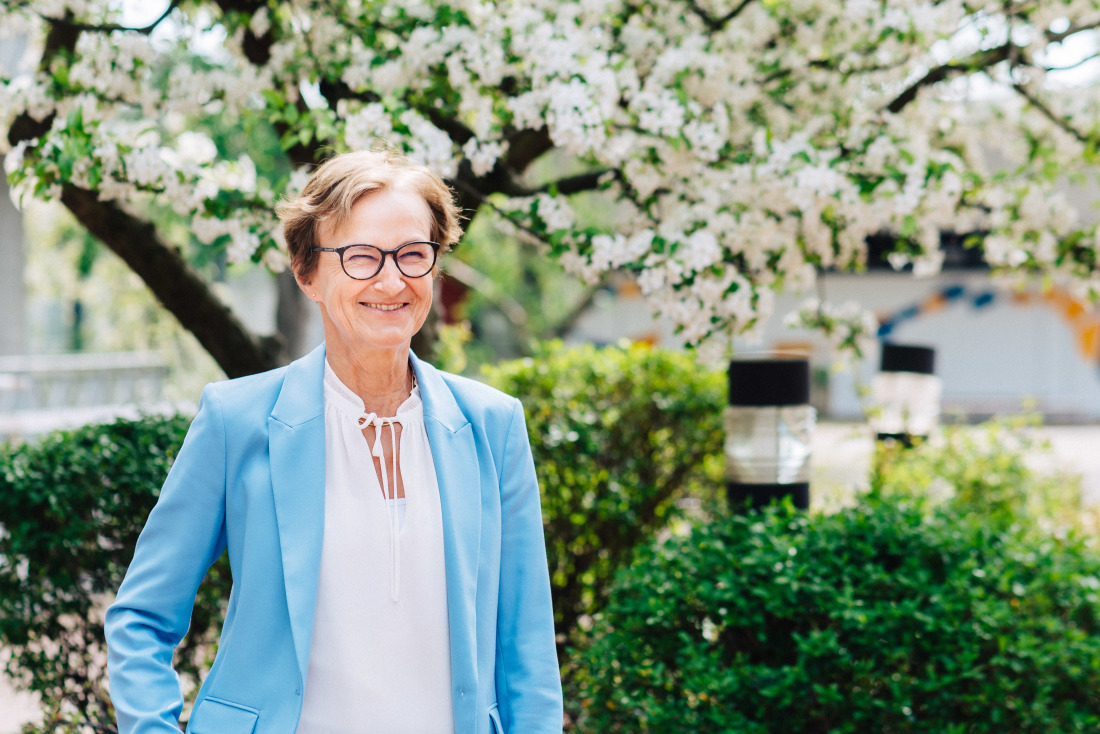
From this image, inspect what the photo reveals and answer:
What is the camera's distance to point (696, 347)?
144 inches

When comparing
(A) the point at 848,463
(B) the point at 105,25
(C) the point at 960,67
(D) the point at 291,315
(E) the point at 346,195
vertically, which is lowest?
(A) the point at 848,463

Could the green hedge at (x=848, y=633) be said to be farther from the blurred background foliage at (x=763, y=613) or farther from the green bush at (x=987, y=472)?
the green bush at (x=987, y=472)

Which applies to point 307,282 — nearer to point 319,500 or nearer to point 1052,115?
point 319,500

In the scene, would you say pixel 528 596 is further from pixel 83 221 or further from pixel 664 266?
pixel 83 221

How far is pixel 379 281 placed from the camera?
1.78 metres

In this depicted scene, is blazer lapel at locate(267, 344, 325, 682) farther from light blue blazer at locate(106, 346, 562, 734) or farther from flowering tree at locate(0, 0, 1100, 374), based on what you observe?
flowering tree at locate(0, 0, 1100, 374)

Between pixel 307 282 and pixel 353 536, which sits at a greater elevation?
pixel 307 282

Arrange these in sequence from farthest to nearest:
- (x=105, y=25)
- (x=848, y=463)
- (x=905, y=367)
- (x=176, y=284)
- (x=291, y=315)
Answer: (x=848, y=463), (x=905, y=367), (x=291, y=315), (x=176, y=284), (x=105, y=25)

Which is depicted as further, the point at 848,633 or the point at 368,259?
the point at 848,633

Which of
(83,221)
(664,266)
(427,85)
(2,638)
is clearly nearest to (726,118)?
(664,266)

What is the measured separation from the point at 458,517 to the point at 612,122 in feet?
7.29

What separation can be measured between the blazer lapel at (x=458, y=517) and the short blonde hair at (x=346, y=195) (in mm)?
323

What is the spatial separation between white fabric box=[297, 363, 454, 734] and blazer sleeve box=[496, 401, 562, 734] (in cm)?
17

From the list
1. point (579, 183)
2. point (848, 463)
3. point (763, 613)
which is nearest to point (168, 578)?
point (763, 613)
